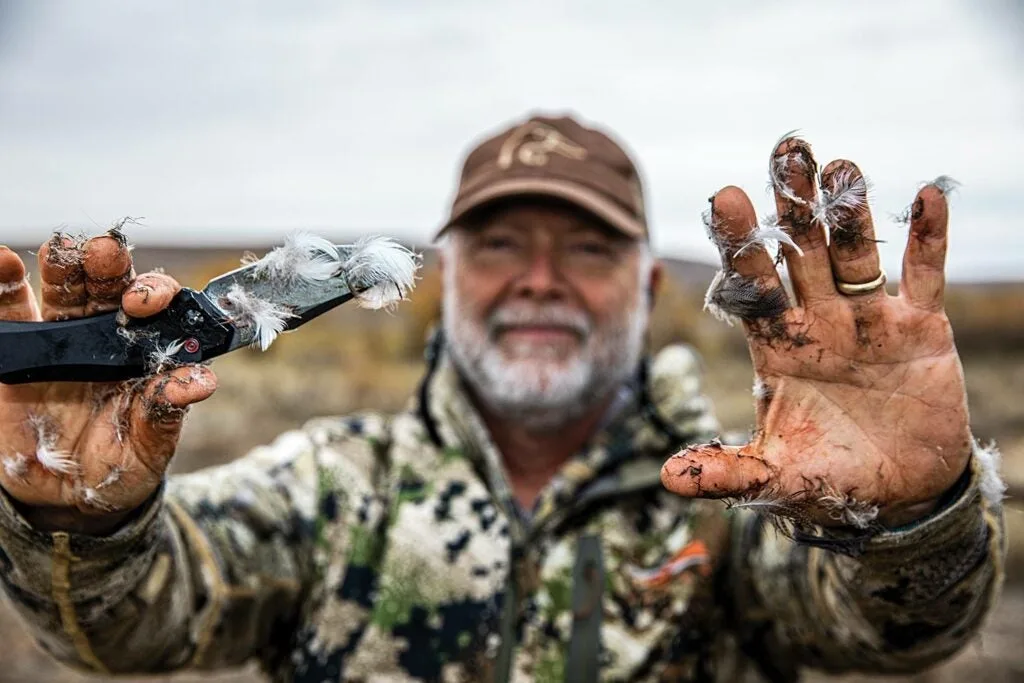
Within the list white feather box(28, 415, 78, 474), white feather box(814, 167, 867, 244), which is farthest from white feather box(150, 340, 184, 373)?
white feather box(814, 167, 867, 244)

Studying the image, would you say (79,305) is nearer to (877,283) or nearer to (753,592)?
(877,283)

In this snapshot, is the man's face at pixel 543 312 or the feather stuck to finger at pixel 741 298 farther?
the man's face at pixel 543 312

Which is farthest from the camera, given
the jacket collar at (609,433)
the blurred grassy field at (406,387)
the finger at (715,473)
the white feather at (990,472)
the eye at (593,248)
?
the blurred grassy field at (406,387)

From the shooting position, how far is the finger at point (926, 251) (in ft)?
5.75

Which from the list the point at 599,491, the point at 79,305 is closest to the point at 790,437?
the point at 599,491

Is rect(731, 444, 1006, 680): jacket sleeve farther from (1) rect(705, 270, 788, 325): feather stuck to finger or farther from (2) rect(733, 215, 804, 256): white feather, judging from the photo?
(2) rect(733, 215, 804, 256): white feather

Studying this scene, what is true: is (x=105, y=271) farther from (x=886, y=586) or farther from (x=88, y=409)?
(x=886, y=586)

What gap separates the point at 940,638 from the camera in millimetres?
2230

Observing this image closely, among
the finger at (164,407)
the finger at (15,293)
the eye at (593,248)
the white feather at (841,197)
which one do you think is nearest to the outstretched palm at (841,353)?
the white feather at (841,197)

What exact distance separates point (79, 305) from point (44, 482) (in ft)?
1.36

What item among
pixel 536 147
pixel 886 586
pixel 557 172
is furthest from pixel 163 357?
pixel 536 147

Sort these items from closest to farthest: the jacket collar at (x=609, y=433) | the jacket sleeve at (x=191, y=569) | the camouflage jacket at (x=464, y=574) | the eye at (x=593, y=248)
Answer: the jacket sleeve at (x=191, y=569) → the camouflage jacket at (x=464, y=574) → the jacket collar at (x=609, y=433) → the eye at (x=593, y=248)

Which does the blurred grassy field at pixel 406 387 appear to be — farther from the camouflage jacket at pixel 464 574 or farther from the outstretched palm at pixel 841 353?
the outstretched palm at pixel 841 353

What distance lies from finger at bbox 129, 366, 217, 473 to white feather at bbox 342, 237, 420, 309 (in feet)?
1.14
